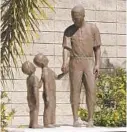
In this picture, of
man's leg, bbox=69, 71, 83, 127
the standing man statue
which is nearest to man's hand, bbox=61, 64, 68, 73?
the standing man statue

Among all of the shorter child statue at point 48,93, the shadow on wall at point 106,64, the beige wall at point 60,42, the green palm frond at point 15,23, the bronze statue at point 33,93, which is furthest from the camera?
the shadow on wall at point 106,64

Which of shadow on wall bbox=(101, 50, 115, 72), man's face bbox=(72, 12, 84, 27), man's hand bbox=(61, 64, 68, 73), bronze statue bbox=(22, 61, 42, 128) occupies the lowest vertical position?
bronze statue bbox=(22, 61, 42, 128)

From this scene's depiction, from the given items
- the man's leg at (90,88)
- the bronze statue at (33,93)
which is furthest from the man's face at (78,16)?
the bronze statue at (33,93)

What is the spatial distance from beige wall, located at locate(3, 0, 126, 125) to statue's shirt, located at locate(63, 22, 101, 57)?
3.09 meters

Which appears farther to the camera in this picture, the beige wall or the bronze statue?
the beige wall

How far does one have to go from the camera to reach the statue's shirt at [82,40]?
28.9ft

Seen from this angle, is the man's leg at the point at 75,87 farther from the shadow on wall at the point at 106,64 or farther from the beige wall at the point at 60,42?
the shadow on wall at the point at 106,64

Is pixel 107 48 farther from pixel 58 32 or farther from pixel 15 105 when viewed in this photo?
pixel 15 105

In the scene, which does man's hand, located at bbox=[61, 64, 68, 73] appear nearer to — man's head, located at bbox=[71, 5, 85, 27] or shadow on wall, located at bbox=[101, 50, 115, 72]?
man's head, located at bbox=[71, 5, 85, 27]

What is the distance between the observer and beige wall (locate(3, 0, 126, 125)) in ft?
38.8

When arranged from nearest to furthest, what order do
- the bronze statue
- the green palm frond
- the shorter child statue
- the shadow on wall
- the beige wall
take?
the green palm frond → the bronze statue → the shorter child statue → the beige wall → the shadow on wall

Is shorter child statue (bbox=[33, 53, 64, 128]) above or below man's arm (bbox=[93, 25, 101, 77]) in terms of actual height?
below

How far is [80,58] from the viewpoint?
28.9 ft

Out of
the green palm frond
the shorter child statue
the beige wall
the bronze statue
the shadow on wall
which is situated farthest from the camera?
the shadow on wall
